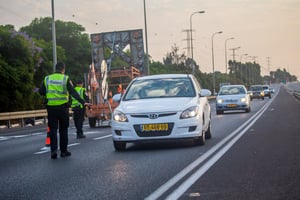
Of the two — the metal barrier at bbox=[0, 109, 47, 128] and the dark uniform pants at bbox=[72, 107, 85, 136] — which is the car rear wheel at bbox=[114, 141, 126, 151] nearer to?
the dark uniform pants at bbox=[72, 107, 85, 136]

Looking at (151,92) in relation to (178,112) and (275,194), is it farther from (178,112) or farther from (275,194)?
(275,194)

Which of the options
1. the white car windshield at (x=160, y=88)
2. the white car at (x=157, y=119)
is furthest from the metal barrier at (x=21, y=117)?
the white car at (x=157, y=119)

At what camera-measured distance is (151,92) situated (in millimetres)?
13992

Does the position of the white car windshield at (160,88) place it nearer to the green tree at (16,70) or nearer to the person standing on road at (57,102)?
the person standing on road at (57,102)

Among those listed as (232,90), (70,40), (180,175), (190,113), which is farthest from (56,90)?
(70,40)

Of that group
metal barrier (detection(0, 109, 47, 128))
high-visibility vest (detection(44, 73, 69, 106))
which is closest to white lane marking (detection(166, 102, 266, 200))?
high-visibility vest (detection(44, 73, 69, 106))

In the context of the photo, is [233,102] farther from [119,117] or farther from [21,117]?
[119,117]

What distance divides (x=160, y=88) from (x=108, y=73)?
16546 millimetres

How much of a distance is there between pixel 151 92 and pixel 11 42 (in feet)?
119

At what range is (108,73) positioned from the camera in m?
30.5

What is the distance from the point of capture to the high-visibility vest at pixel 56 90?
39.2 feet

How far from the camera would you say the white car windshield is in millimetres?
13922

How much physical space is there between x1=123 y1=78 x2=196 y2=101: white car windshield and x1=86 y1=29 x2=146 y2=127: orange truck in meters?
2.80

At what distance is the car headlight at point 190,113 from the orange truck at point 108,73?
14.5ft
